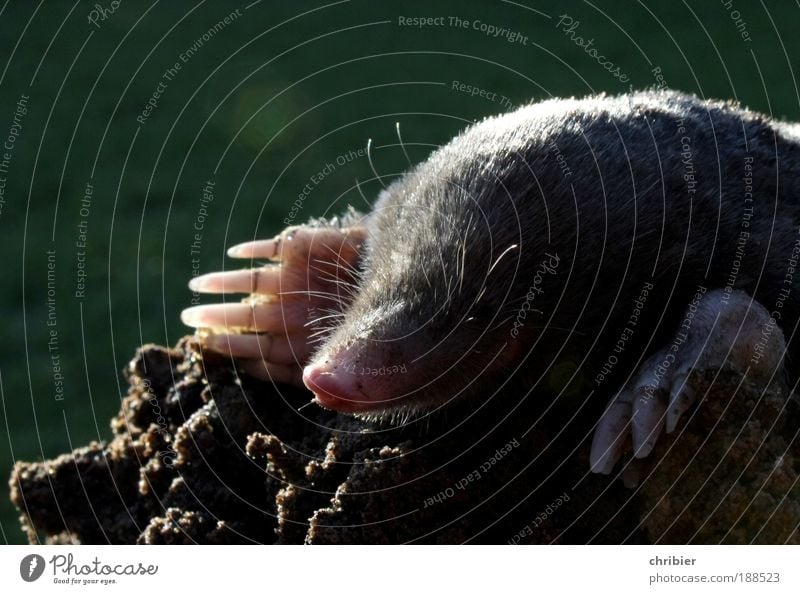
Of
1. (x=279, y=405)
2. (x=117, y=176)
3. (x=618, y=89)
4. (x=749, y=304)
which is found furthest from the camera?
(x=618, y=89)

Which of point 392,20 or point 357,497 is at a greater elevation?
point 392,20

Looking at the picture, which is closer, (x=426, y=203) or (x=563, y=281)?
(x=563, y=281)

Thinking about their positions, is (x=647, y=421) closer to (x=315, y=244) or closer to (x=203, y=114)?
(x=315, y=244)

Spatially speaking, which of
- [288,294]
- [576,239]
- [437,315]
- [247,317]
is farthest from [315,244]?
[576,239]

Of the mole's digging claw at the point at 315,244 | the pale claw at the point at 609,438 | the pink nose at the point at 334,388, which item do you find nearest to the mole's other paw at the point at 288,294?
the mole's digging claw at the point at 315,244

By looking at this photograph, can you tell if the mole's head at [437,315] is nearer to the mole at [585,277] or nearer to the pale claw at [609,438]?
the mole at [585,277]

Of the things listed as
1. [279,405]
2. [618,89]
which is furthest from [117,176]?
[279,405]
